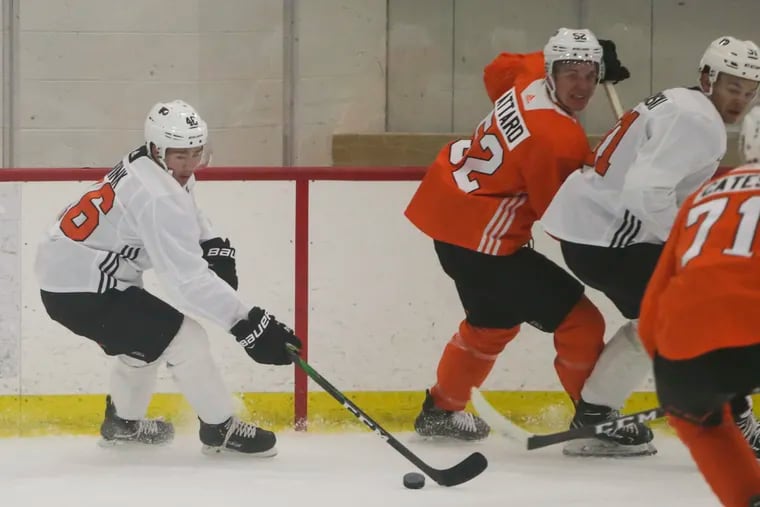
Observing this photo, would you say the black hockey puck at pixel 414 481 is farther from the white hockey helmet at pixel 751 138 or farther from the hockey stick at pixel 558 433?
the white hockey helmet at pixel 751 138

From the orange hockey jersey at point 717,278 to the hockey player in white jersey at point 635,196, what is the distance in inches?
32.6

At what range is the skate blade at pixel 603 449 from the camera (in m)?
3.45

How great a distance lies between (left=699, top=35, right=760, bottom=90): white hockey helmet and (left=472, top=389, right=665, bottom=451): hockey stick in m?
0.82

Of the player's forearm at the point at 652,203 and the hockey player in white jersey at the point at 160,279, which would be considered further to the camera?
the hockey player in white jersey at the point at 160,279

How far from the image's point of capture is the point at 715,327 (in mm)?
2070

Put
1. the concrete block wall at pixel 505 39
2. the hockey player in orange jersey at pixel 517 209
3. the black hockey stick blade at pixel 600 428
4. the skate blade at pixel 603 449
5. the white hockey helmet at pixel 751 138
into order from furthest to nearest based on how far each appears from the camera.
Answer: the concrete block wall at pixel 505 39
the skate blade at pixel 603 449
the hockey player in orange jersey at pixel 517 209
the black hockey stick blade at pixel 600 428
the white hockey helmet at pixel 751 138

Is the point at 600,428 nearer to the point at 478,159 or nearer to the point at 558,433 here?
the point at 558,433

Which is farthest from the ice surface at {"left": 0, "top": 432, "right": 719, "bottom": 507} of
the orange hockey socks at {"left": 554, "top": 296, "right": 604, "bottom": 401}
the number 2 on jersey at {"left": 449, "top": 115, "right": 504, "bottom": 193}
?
the number 2 on jersey at {"left": 449, "top": 115, "right": 504, "bottom": 193}

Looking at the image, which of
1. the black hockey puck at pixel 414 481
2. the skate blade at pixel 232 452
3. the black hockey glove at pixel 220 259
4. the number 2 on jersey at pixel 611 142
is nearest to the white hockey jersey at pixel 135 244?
the black hockey glove at pixel 220 259

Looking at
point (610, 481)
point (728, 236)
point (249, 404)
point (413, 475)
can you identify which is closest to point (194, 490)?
point (413, 475)

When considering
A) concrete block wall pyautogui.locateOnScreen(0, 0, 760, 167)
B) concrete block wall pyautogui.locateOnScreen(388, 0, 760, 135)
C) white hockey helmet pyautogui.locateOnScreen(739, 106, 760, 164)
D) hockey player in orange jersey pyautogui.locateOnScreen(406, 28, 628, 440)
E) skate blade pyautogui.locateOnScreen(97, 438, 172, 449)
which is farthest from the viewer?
concrete block wall pyautogui.locateOnScreen(388, 0, 760, 135)

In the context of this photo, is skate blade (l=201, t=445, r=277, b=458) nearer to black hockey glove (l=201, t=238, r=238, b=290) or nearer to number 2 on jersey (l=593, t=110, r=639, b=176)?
black hockey glove (l=201, t=238, r=238, b=290)

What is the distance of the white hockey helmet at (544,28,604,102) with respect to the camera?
3.28 metres

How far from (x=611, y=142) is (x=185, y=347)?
1198 millimetres
